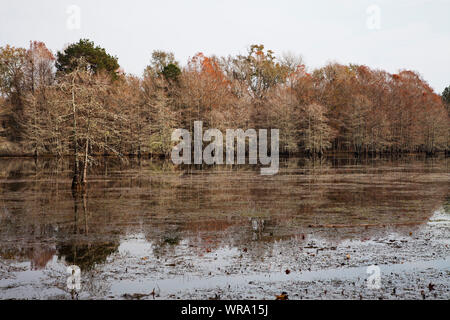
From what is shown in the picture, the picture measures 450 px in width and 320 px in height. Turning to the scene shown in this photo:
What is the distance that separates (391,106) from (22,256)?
86.7 m

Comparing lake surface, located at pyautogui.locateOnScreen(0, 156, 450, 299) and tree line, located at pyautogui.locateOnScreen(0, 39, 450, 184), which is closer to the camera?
lake surface, located at pyautogui.locateOnScreen(0, 156, 450, 299)

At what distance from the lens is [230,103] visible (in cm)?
7556

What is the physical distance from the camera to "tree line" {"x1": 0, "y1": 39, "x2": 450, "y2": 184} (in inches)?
2670

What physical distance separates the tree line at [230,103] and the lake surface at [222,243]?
128ft

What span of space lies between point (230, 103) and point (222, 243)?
6412 centimetres

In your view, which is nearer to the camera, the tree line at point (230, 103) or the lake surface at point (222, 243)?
the lake surface at point (222, 243)

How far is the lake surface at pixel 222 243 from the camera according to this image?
8820mm

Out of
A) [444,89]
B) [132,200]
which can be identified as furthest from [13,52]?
[444,89]

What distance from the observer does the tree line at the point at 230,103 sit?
6781 centimetres

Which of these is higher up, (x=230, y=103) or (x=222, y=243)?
(x=230, y=103)

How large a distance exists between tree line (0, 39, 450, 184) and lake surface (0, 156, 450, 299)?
128ft

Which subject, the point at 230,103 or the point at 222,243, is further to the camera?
the point at 230,103

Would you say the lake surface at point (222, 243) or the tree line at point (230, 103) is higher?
the tree line at point (230, 103)
